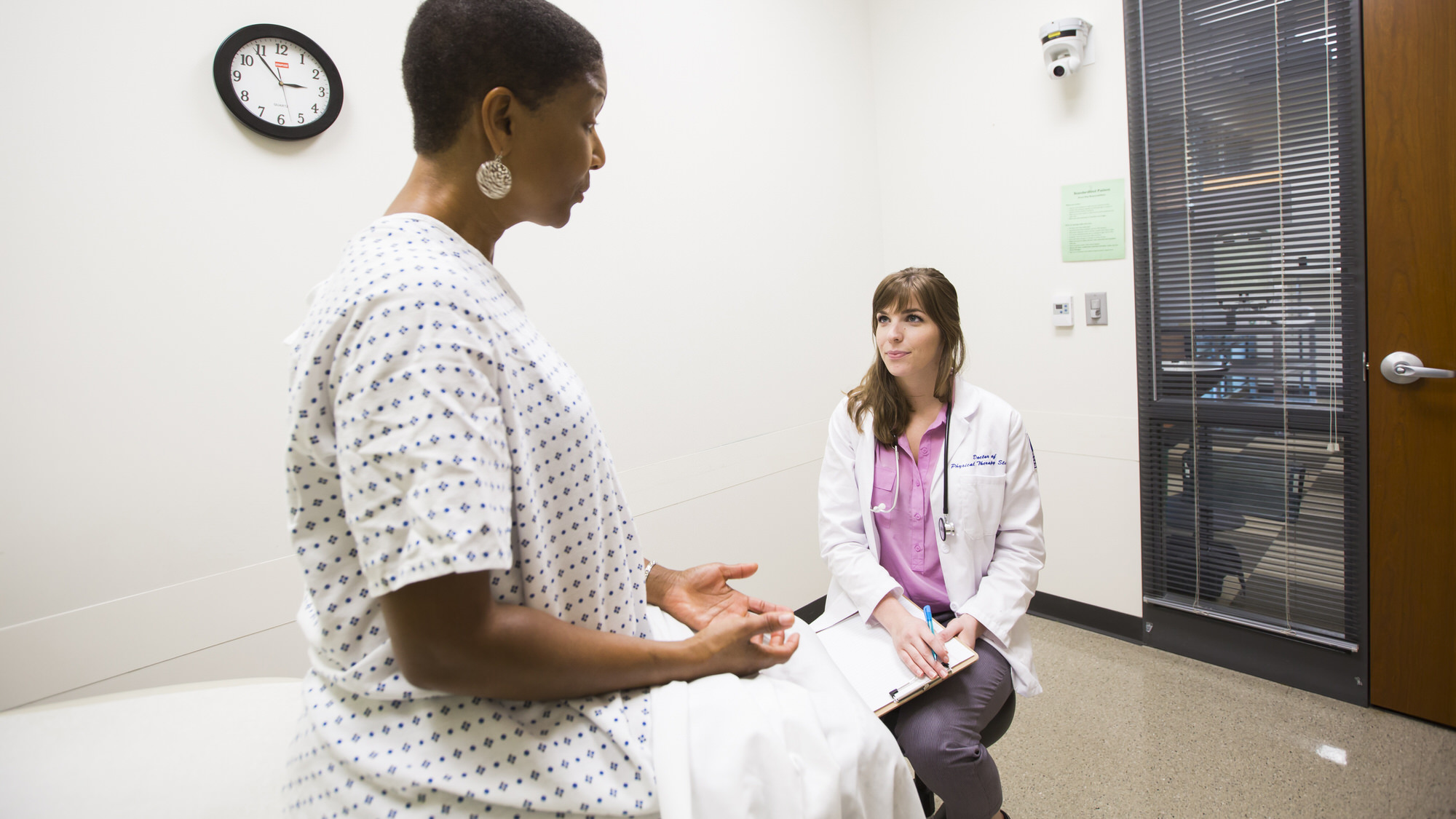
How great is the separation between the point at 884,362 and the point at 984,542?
1.70 ft

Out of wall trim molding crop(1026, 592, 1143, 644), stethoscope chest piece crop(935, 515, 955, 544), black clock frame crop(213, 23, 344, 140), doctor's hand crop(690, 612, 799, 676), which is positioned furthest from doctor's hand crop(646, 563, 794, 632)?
wall trim molding crop(1026, 592, 1143, 644)

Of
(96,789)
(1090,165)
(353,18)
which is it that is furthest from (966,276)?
(96,789)

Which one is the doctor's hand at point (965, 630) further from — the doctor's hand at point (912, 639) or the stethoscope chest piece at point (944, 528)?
A: the stethoscope chest piece at point (944, 528)

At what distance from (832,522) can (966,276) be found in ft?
5.53

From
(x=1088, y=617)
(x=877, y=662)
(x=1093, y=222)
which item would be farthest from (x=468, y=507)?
(x=1088, y=617)

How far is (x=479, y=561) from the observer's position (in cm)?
62

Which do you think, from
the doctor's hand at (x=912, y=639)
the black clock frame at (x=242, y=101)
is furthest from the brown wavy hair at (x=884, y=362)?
the black clock frame at (x=242, y=101)

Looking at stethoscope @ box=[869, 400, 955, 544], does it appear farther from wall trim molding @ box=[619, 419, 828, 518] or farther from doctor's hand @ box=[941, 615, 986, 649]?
wall trim molding @ box=[619, 419, 828, 518]

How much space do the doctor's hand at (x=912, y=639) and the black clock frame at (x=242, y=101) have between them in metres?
1.76

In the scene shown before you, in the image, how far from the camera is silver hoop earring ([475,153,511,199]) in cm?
81

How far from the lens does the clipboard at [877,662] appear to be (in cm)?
133

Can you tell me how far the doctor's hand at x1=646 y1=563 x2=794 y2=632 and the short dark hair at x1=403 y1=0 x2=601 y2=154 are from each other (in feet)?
2.36

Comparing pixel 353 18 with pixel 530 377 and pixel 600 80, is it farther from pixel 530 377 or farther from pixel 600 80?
pixel 530 377

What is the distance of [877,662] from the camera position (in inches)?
57.6
